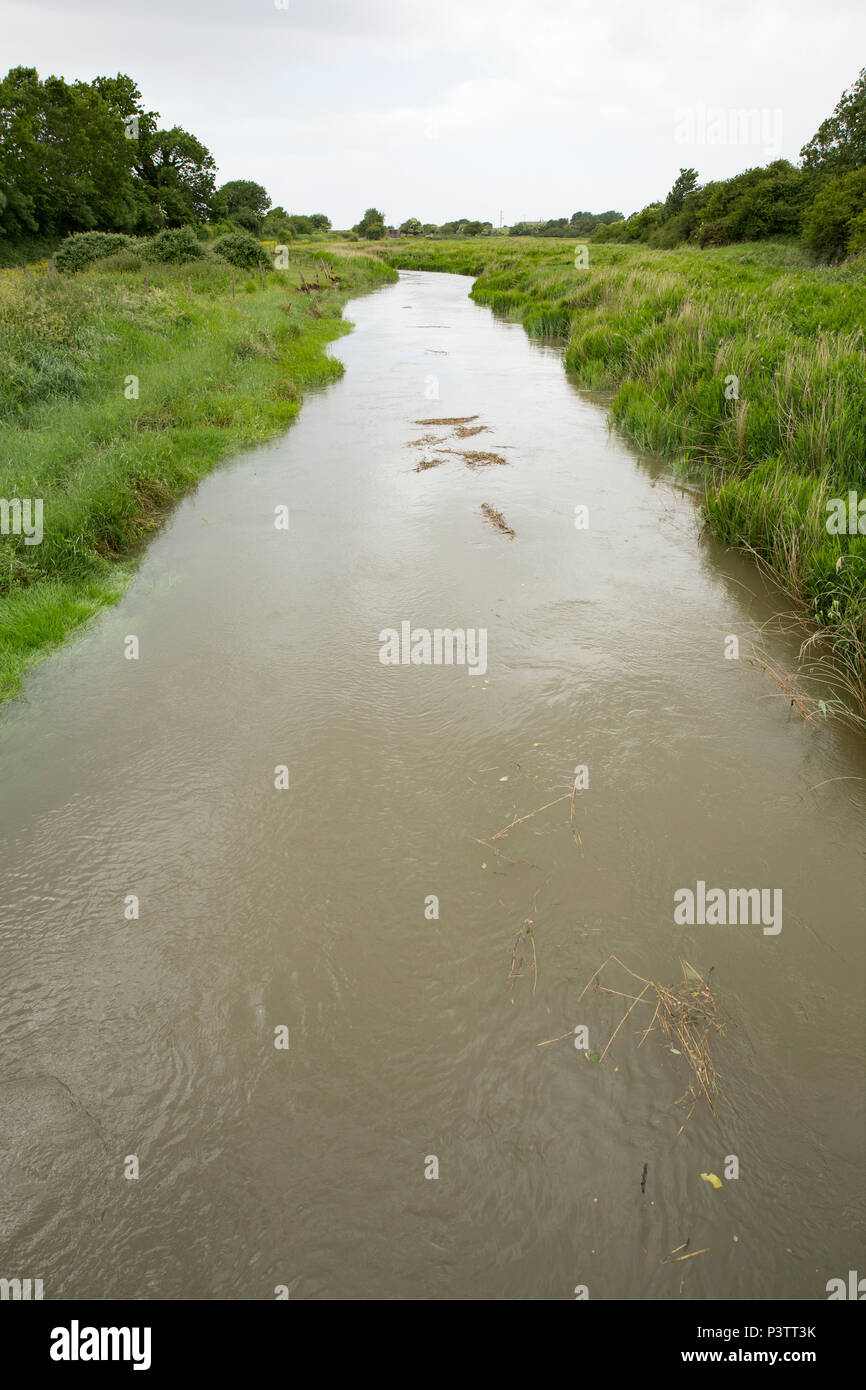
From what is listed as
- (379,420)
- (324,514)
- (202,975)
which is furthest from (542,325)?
(202,975)

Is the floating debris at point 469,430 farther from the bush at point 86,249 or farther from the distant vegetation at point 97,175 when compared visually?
the distant vegetation at point 97,175

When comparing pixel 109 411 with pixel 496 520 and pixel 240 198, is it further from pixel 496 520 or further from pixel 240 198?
pixel 240 198

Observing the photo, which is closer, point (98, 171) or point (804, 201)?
point (804, 201)

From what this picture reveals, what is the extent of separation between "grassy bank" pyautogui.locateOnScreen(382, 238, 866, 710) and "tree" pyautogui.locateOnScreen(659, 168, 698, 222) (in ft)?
110

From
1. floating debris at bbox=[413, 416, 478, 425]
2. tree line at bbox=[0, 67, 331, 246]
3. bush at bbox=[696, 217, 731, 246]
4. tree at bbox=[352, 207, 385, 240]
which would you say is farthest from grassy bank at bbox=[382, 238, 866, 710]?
tree at bbox=[352, 207, 385, 240]

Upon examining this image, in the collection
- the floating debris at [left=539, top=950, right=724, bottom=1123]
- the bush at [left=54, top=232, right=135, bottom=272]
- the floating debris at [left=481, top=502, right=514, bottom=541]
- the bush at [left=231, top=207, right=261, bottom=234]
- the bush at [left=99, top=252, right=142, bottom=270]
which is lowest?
the floating debris at [left=539, top=950, right=724, bottom=1123]

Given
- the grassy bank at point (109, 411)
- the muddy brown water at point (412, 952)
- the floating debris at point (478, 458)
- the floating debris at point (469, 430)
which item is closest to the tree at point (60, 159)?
the grassy bank at point (109, 411)

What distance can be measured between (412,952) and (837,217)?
101 feet

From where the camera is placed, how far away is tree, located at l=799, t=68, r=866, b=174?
105ft

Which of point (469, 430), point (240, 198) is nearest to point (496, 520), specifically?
point (469, 430)

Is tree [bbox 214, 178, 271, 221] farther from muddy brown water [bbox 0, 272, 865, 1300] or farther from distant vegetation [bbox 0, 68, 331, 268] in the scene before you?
muddy brown water [bbox 0, 272, 865, 1300]

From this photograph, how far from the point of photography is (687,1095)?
8.34ft

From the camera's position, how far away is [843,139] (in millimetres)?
33125

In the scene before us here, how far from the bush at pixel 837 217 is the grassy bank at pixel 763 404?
8908 mm
